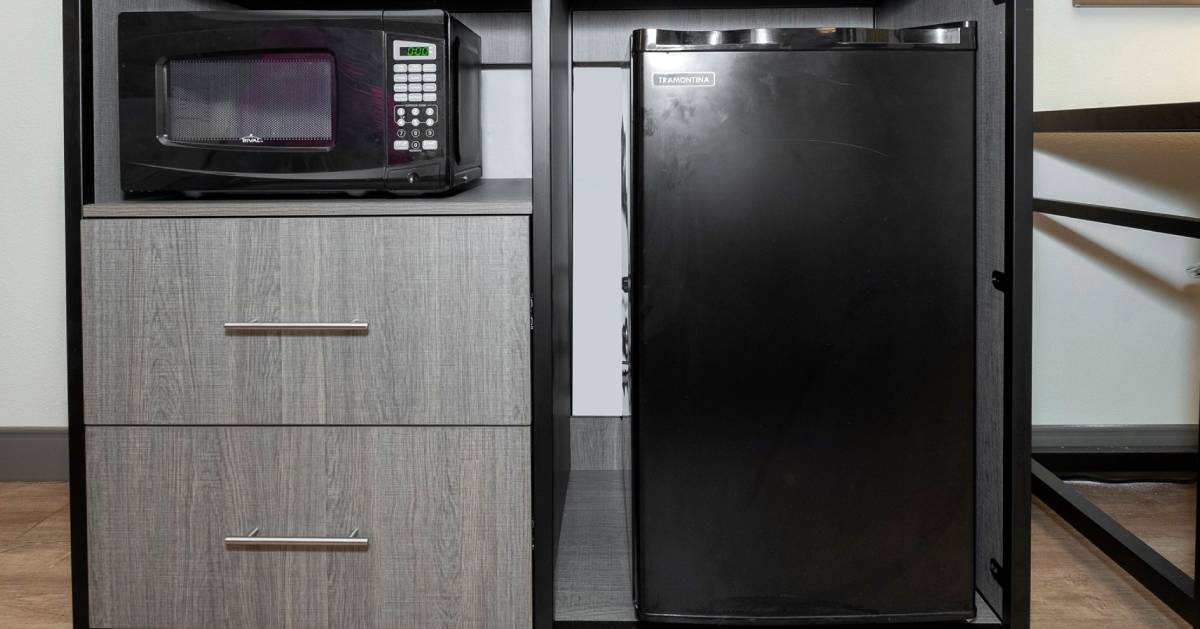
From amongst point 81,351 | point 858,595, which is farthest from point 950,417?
point 81,351

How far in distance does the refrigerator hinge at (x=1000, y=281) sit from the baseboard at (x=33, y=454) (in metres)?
1.72

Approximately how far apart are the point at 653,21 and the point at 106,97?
2.89 feet

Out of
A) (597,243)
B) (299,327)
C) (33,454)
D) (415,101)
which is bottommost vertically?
(33,454)

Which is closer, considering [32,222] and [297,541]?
[297,541]

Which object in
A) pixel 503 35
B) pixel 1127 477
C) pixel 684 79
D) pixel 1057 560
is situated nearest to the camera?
pixel 684 79

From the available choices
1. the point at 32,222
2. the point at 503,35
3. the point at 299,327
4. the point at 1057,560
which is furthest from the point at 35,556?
the point at 1057,560

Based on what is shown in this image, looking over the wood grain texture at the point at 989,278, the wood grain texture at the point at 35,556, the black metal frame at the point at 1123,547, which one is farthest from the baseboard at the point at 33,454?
the black metal frame at the point at 1123,547

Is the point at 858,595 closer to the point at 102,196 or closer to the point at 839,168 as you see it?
the point at 839,168

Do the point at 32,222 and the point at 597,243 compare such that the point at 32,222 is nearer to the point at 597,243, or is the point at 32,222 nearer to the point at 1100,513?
the point at 597,243

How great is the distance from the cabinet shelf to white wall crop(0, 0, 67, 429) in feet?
5.98

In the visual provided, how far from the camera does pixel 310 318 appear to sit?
112 centimetres

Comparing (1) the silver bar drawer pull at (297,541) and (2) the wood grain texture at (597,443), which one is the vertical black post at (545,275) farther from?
(2) the wood grain texture at (597,443)

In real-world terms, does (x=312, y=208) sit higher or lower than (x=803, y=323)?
higher

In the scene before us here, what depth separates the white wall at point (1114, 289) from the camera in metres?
1.86
